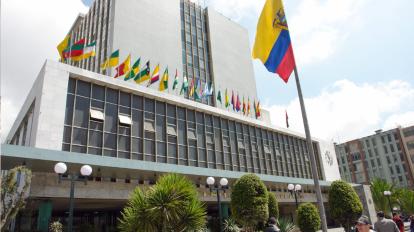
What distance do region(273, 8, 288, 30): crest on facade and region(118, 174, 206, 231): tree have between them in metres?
7.01

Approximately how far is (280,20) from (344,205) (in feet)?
45.9

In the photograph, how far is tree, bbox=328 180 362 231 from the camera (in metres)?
20.6

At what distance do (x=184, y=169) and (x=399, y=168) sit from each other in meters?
73.1

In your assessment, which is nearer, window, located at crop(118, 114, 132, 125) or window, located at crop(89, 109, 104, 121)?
window, located at crop(89, 109, 104, 121)

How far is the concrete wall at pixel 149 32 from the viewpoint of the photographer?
38469mm

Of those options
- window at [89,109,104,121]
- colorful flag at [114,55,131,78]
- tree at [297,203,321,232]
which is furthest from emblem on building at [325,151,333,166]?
window at [89,109,104,121]

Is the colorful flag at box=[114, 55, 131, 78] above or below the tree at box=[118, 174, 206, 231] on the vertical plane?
above

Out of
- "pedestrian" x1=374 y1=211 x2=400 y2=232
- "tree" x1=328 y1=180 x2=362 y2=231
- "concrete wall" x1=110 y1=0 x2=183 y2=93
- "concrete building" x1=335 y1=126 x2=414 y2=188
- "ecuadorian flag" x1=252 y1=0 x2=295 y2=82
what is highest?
"concrete wall" x1=110 y1=0 x2=183 y2=93

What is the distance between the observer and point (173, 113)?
2967cm

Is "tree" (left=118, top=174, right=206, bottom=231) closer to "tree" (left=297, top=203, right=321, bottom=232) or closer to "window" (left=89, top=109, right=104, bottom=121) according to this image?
"tree" (left=297, top=203, right=321, bottom=232)

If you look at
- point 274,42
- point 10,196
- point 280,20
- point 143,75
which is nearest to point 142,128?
point 143,75

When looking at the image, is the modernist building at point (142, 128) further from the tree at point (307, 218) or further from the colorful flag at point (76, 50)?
the tree at point (307, 218)

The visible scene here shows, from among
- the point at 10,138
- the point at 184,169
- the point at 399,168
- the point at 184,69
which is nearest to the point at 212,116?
the point at 184,169

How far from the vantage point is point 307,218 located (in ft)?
69.9
